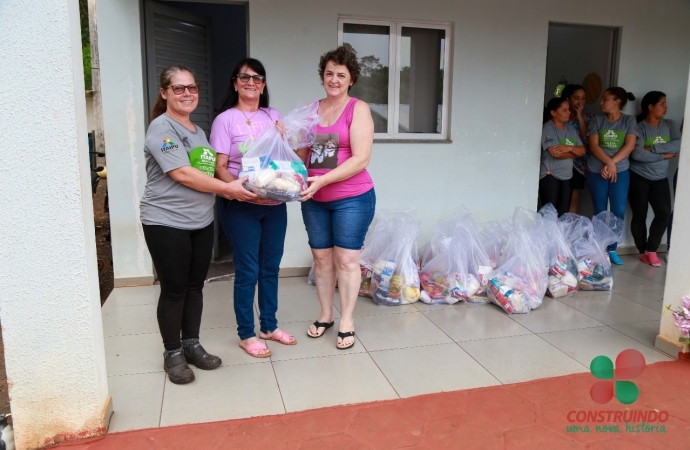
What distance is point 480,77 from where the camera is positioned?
4918 millimetres

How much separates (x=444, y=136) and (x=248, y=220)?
269 centimetres

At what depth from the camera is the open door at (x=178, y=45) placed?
14.3ft

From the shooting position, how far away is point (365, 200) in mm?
3076

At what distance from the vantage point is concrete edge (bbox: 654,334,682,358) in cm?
315

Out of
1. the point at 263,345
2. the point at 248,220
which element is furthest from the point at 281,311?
the point at 248,220

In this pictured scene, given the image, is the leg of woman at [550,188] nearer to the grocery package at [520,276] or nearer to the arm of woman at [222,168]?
the grocery package at [520,276]

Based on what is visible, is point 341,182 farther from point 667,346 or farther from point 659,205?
point 659,205

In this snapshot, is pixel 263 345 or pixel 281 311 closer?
pixel 263 345

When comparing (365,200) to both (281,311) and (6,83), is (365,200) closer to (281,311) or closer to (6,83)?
(281,311)

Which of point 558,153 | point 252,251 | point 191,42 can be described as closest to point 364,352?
point 252,251

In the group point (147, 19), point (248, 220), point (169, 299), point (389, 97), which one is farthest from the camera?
point (389, 97)

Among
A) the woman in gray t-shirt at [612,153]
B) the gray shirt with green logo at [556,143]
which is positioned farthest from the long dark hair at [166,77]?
the woman in gray t-shirt at [612,153]

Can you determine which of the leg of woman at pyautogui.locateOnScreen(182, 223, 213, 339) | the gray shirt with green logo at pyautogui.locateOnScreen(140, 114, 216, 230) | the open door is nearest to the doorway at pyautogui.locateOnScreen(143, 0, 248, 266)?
the open door

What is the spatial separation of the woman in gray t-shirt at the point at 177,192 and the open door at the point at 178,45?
1.99 m
